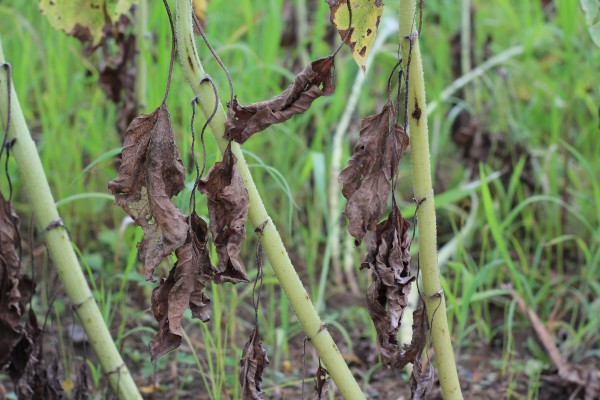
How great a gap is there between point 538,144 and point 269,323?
1.27 metres

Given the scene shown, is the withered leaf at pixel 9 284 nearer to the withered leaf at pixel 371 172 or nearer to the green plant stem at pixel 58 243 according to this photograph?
the green plant stem at pixel 58 243

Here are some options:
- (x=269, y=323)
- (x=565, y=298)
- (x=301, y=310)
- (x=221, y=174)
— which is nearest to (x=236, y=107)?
(x=221, y=174)

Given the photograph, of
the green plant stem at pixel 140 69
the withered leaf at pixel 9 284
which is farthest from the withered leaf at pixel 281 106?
the green plant stem at pixel 140 69

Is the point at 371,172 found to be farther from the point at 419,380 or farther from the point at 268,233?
the point at 419,380

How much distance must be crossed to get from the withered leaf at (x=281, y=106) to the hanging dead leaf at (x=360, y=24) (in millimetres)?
46

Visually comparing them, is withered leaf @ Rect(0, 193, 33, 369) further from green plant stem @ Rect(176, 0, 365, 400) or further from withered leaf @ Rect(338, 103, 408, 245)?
withered leaf @ Rect(338, 103, 408, 245)

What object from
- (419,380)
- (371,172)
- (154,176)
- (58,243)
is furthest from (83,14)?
(419,380)

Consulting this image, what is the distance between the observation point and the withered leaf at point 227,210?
1023 mm

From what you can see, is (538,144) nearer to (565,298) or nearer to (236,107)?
(565,298)

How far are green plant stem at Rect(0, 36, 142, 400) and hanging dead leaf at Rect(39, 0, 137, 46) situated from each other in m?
0.42

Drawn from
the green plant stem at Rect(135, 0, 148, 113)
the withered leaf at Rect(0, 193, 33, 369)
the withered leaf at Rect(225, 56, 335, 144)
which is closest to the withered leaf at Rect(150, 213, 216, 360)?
the withered leaf at Rect(225, 56, 335, 144)

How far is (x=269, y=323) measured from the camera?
6.20 ft

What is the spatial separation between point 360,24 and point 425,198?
0.26 metres

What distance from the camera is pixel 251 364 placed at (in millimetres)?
1148
